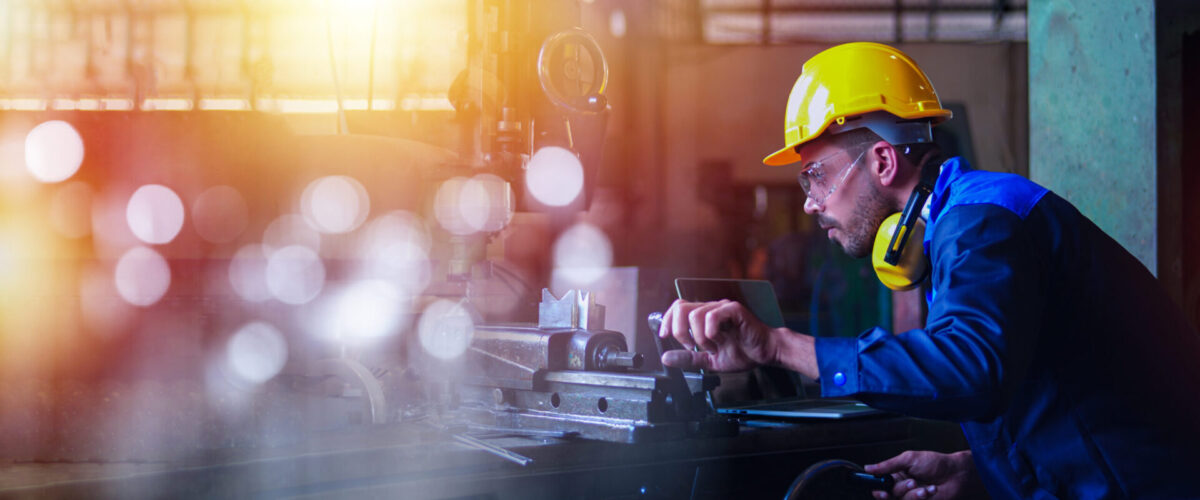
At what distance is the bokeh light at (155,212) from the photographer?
193cm

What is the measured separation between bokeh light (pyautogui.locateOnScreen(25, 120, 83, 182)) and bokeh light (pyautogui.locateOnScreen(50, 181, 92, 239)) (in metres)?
0.04

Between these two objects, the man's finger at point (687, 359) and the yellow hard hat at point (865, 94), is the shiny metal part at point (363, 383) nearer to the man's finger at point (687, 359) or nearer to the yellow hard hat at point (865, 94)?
the man's finger at point (687, 359)

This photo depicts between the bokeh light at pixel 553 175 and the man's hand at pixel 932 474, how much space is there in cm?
99

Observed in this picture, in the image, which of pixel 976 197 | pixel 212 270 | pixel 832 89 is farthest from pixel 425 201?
pixel 976 197

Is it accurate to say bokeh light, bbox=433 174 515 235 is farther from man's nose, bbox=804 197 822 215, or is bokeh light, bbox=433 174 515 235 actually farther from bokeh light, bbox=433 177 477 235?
man's nose, bbox=804 197 822 215

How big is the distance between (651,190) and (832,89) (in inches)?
198

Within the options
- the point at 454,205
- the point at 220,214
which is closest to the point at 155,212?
the point at 220,214

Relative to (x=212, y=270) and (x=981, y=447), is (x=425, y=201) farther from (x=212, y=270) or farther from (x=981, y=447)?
(x=981, y=447)

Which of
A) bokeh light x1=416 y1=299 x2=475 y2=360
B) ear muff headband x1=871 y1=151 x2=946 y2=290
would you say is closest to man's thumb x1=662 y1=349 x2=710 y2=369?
ear muff headband x1=871 y1=151 x2=946 y2=290

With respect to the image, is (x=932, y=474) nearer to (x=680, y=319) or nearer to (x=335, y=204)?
(x=680, y=319)

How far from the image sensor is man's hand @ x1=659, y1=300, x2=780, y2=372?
110 cm

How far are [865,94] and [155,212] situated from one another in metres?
1.61

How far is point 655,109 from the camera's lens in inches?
263

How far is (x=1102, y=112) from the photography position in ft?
8.10
